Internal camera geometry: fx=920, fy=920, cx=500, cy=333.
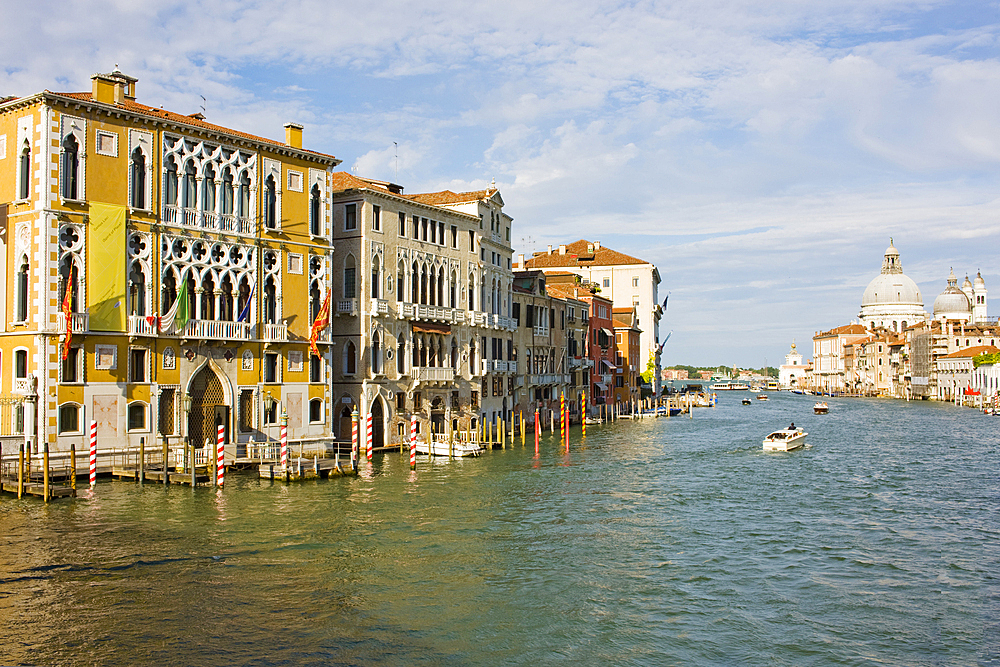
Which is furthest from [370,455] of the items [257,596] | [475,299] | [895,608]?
[895,608]

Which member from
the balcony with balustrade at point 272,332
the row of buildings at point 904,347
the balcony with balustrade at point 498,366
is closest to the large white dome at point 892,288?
the row of buildings at point 904,347

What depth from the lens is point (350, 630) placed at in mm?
12695

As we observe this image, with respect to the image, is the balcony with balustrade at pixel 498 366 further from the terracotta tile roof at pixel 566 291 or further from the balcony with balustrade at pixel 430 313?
the terracotta tile roof at pixel 566 291

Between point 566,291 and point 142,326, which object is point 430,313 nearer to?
point 142,326

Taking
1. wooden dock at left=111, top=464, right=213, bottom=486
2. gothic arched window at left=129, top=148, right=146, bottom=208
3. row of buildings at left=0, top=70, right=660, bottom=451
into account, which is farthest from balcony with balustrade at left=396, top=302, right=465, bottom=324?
wooden dock at left=111, top=464, right=213, bottom=486

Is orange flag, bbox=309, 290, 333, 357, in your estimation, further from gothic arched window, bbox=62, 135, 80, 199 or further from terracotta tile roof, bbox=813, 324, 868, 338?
terracotta tile roof, bbox=813, 324, 868, 338

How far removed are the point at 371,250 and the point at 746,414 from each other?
49.6 metres

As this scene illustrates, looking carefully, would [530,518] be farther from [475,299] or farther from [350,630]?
[475,299]

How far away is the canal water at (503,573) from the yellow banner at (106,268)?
4.81 metres

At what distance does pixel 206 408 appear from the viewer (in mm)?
28484

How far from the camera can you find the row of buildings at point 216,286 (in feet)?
81.7

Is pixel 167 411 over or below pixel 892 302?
below

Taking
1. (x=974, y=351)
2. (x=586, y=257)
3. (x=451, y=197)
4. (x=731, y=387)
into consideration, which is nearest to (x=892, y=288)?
(x=731, y=387)

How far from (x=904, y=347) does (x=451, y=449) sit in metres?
107
